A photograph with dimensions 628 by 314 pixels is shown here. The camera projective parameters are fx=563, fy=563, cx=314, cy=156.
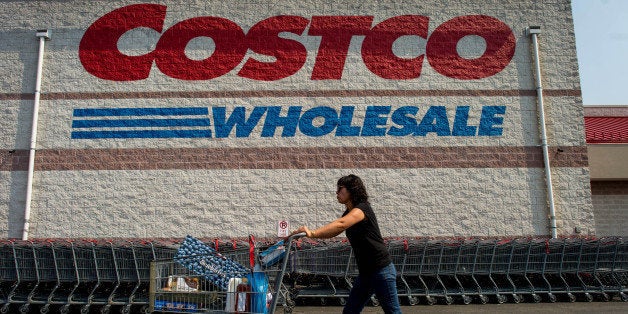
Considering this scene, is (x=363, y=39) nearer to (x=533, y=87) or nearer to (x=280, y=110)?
(x=280, y=110)

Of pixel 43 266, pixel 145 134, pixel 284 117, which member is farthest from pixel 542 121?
pixel 43 266

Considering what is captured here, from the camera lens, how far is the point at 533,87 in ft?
44.9

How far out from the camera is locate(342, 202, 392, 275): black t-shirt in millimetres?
4805

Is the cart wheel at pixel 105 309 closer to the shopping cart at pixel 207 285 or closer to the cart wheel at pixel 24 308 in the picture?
the cart wheel at pixel 24 308

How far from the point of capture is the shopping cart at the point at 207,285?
5.12m

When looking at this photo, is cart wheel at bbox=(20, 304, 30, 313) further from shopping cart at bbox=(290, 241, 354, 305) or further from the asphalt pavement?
shopping cart at bbox=(290, 241, 354, 305)

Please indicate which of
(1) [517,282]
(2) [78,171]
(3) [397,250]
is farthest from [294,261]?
(2) [78,171]

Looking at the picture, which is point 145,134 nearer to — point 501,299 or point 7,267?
point 7,267

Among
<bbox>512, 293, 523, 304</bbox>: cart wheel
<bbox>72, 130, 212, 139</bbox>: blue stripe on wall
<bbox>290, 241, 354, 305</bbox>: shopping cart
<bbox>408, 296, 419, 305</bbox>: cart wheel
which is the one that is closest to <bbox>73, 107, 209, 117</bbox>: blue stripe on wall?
<bbox>72, 130, 212, 139</bbox>: blue stripe on wall

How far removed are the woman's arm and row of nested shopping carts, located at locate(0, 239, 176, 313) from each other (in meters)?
5.68

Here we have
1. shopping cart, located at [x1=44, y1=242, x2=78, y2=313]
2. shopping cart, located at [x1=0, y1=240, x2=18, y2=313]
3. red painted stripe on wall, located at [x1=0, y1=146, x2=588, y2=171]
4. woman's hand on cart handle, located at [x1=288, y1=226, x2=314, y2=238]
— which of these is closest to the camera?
woman's hand on cart handle, located at [x1=288, y1=226, x2=314, y2=238]

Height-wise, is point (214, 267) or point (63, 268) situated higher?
point (214, 267)

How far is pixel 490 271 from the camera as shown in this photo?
1043 centimetres

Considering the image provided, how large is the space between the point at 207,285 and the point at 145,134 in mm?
8455
